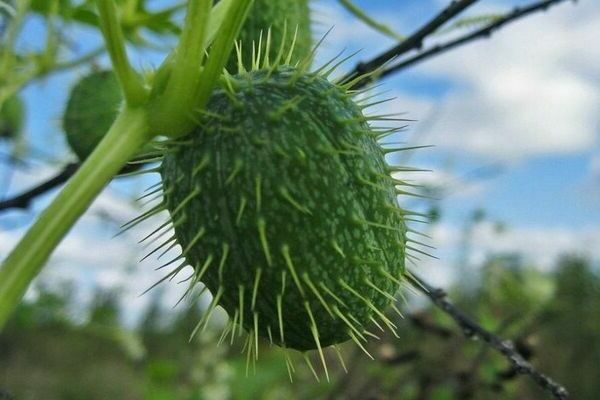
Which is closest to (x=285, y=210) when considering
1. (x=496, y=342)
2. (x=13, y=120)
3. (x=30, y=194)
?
(x=496, y=342)

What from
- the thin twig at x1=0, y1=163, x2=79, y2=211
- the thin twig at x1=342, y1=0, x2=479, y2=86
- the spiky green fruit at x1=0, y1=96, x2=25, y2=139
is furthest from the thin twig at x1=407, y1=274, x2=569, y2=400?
the spiky green fruit at x1=0, y1=96, x2=25, y2=139

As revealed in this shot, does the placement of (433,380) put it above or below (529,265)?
below

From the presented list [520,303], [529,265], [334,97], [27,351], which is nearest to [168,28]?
[334,97]

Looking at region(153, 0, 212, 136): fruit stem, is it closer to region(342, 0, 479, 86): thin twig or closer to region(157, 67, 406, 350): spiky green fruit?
region(157, 67, 406, 350): spiky green fruit

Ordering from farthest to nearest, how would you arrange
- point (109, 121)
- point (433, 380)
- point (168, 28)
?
point (433, 380), point (168, 28), point (109, 121)

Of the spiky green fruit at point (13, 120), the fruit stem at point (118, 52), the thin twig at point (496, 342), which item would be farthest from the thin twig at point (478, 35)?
the spiky green fruit at point (13, 120)

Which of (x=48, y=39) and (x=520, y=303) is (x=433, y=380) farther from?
(x=520, y=303)
